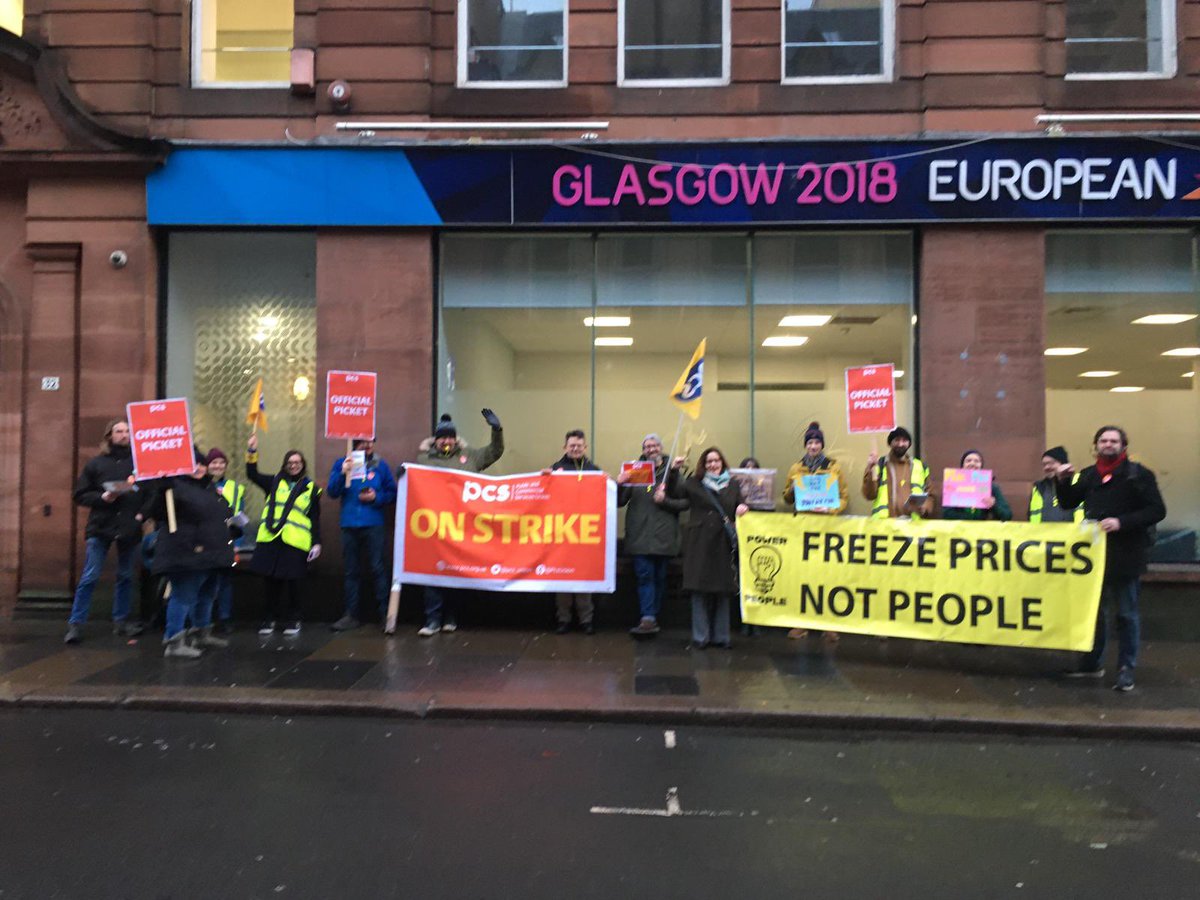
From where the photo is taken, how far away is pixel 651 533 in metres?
9.18

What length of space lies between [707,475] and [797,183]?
11.8 ft

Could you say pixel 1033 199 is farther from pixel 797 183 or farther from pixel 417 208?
pixel 417 208

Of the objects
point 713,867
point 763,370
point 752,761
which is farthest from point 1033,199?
point 713,867

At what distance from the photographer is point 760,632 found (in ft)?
30.9

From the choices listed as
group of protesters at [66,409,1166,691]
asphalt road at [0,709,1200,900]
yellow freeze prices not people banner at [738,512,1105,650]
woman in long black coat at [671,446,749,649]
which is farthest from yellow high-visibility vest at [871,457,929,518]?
asphalt road at [0,709,1200,900]

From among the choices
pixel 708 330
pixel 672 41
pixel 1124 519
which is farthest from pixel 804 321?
pixel 1124 519

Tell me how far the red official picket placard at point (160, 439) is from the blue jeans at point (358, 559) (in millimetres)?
1960

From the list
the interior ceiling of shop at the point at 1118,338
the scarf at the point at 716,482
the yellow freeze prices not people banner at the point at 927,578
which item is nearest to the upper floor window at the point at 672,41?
the interior ceiling of shop at the point at 1118,338

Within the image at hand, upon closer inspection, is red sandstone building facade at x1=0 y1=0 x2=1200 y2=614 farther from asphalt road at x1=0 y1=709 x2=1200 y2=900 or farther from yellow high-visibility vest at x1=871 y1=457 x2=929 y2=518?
asphalt road at x1=0 y1=709 x2=1200 y2=900

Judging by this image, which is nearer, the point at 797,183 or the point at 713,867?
Answer: the point at 713,867

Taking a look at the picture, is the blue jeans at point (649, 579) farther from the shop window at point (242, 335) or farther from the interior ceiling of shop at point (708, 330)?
the shop window at point (242, 335)

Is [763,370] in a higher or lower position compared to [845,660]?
higher

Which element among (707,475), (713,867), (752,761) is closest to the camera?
(713,867)

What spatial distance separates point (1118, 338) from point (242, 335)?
988 centimetres
